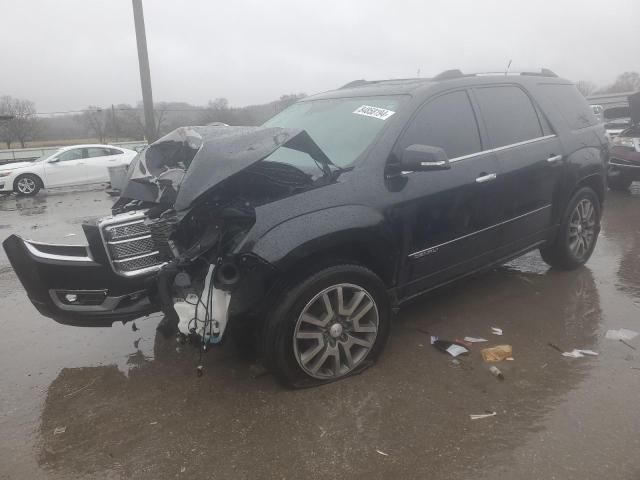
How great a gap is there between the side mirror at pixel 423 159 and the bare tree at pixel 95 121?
2514cm

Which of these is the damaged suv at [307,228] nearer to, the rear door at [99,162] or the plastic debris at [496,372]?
the plastic debris at [496,372]

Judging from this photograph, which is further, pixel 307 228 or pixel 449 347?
pixel 449 347

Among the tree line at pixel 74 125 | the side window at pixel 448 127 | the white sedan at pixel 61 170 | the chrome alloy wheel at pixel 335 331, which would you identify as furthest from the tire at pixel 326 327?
the tree line at pixel 74 125

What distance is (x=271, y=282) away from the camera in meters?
2.86

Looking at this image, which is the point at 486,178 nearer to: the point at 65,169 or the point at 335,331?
the point at 335,331

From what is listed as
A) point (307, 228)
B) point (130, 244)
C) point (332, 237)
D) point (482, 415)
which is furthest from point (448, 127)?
point (130, 244)

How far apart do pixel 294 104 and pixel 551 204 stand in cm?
249

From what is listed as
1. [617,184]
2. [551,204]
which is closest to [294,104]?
[551,204]

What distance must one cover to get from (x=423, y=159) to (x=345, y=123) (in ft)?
2.60

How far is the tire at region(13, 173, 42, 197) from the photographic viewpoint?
46.6 ft

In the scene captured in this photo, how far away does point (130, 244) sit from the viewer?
2992 mm

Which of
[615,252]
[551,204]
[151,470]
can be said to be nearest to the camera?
[151,470]

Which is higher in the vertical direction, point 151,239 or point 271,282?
point 151,239

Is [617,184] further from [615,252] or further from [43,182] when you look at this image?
[43,182]
